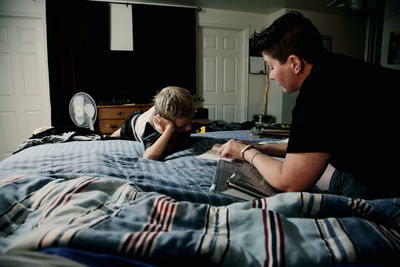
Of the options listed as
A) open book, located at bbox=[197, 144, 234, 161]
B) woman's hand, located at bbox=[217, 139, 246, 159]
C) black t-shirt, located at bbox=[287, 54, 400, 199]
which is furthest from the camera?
open book, located at bbox=[197, 144, 234, 161]

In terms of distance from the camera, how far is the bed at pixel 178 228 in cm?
48

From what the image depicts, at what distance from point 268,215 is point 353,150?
0.55 m

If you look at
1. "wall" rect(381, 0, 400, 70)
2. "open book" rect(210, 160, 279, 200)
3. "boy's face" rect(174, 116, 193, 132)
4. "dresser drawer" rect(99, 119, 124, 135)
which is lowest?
"dresser drawer" rect(99, 119, 124, 135)

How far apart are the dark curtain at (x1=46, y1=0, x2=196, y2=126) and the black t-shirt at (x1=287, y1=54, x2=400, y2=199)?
147 inches

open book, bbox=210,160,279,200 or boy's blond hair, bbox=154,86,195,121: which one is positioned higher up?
boy's blond hair, bbox=154,86,195,121

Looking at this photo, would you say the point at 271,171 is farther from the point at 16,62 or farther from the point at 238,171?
the point at 16,62

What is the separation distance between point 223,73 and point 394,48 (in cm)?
283

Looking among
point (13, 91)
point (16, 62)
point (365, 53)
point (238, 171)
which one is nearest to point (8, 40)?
point (16, 62)

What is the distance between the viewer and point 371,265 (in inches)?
20.6

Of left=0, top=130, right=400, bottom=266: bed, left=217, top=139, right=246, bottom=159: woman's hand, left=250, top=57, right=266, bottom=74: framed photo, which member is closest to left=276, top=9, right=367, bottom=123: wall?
left=250, top=57, right=266, bottom=74: framed photo

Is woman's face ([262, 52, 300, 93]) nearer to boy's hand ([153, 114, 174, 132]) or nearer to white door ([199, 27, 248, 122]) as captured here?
boy's hand ([153, 114, 174, 132])

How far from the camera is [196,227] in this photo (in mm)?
605

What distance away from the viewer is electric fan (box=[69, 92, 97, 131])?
2832mm

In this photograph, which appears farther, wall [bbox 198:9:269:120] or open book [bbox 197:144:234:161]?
wall [bbox 198:9:269:120]
